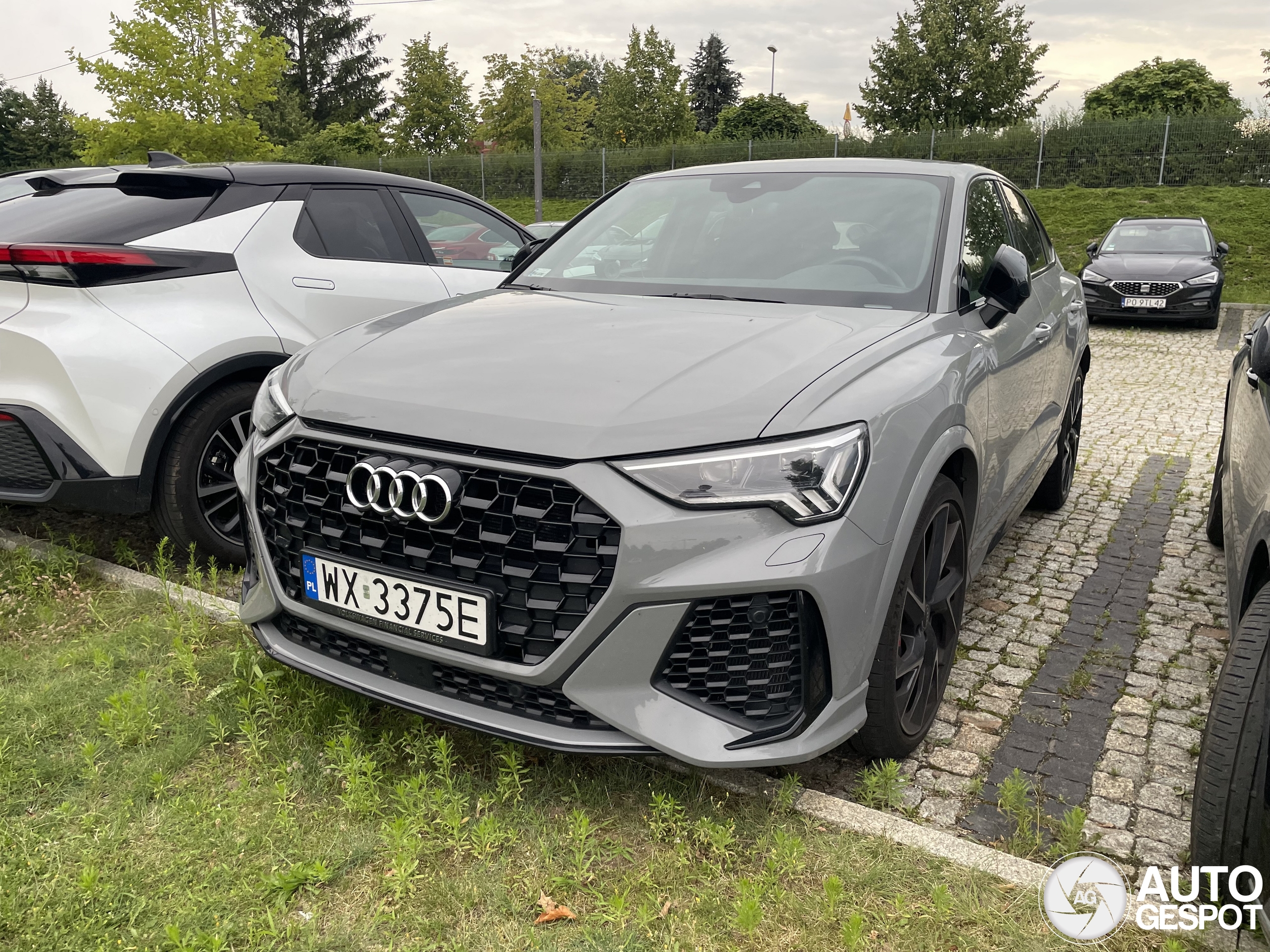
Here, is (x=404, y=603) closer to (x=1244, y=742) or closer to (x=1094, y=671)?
(x=1244, y=742)

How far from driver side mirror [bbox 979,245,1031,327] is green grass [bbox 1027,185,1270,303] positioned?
17586 millimetres

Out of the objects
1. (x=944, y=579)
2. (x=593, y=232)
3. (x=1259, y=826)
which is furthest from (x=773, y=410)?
(x=593, y=232)

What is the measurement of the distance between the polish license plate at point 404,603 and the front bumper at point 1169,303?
522 inches

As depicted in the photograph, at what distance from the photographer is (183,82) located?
2369 cm

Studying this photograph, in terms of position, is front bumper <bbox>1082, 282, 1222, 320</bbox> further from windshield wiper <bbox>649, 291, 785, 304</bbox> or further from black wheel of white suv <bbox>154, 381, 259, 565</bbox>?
black wheel of white suv <bbox>154, 381, 259, 565</bbox>

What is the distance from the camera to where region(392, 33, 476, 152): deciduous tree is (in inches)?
1699

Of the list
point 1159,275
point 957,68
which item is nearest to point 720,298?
point 1159,275

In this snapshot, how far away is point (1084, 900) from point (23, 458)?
374 cm

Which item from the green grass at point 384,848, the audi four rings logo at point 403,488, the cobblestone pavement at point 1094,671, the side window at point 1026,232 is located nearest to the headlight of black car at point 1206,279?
the cobblestone pavement at point 1094,671

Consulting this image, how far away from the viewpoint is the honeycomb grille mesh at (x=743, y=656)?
7.16 ft

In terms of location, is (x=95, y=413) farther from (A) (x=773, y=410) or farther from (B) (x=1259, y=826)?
(B) (x=1259, y=826)

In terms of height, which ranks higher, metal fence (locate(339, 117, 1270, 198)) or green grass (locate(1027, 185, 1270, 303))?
metal fence (locate(339, 117, 1270, 198))

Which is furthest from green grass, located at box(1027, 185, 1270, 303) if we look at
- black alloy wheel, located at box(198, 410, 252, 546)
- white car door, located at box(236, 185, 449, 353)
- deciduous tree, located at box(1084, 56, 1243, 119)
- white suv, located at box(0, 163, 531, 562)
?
black alloy wheel, located at box(198, 410, 252, 546)

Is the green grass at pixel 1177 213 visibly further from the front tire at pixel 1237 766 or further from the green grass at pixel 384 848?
the green grass at pixel 384 848
